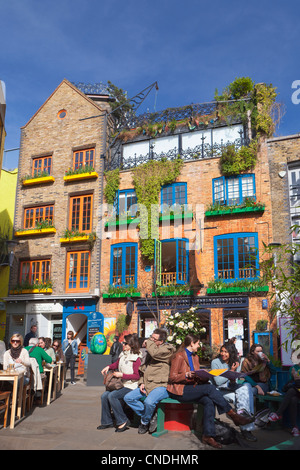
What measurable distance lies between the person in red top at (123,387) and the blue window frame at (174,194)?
40.2ft

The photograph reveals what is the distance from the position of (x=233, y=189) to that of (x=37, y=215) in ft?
34.8

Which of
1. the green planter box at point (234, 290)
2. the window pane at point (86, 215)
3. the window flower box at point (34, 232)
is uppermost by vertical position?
the window pane at point (86, 215)

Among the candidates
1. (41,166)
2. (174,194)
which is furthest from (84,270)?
(41,166)

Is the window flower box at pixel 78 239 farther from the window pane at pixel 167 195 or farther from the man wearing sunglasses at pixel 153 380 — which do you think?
the man wearing sunglasses at pixel 153 380

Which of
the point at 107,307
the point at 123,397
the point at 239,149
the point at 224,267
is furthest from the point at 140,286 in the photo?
the point at 123,397

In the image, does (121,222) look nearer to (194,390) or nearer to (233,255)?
(233,255)

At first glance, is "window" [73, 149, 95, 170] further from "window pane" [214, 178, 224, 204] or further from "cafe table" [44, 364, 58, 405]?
"cafe table" [44, 364, 58, 405]

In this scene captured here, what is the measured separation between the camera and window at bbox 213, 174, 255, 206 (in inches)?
712

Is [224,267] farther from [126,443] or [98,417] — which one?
[126,443]

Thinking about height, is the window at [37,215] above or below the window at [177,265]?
above

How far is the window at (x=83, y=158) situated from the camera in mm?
21984

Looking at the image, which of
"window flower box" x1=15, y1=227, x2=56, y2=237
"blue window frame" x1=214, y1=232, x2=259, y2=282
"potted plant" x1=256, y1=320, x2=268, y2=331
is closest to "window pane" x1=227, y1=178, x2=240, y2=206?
"blue window frame" x1=214, y1=232, x2=259, y2=282

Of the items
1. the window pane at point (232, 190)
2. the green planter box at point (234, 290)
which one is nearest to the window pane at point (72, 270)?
the green planter box at point (234, 290)

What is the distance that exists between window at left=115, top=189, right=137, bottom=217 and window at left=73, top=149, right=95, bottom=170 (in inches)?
99.5
